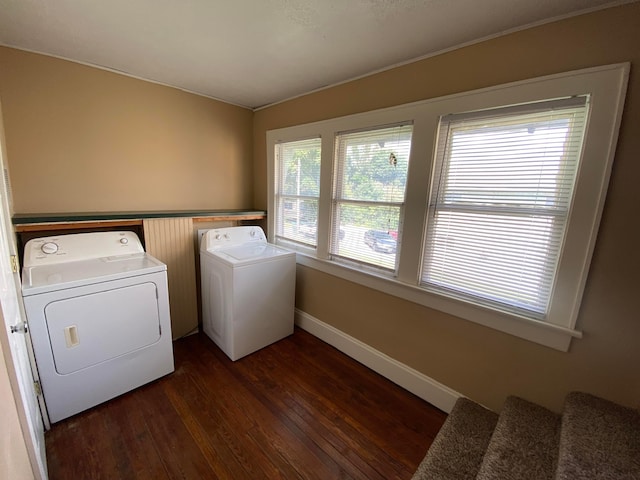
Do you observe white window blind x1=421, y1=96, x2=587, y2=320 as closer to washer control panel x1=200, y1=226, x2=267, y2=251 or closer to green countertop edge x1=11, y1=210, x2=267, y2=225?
washer control panel x1=200, y1=226, x2=267, y2=251

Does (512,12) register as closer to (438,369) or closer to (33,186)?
(438,369)

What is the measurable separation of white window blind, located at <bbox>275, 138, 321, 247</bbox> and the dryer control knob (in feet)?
5.69

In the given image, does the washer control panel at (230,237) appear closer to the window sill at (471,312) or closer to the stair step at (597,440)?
the window sill at (471,312)

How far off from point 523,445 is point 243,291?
1877 mm

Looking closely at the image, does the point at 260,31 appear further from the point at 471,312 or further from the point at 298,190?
the point at 471,312

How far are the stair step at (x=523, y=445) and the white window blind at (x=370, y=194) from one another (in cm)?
104

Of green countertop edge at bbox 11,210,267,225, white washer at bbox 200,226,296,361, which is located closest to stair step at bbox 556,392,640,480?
white washer at bbox 200,226,296,361

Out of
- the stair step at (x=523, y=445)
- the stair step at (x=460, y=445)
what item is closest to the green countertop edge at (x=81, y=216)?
the stair step at (x=460, y=445)

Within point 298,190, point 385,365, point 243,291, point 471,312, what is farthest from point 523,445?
point 298,190

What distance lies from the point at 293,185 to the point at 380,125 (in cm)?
107

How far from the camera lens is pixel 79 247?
186cm

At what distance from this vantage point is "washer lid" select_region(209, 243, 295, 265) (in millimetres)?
2121

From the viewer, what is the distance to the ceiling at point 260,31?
1.22 meters

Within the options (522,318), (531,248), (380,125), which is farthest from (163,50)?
(522,318)
